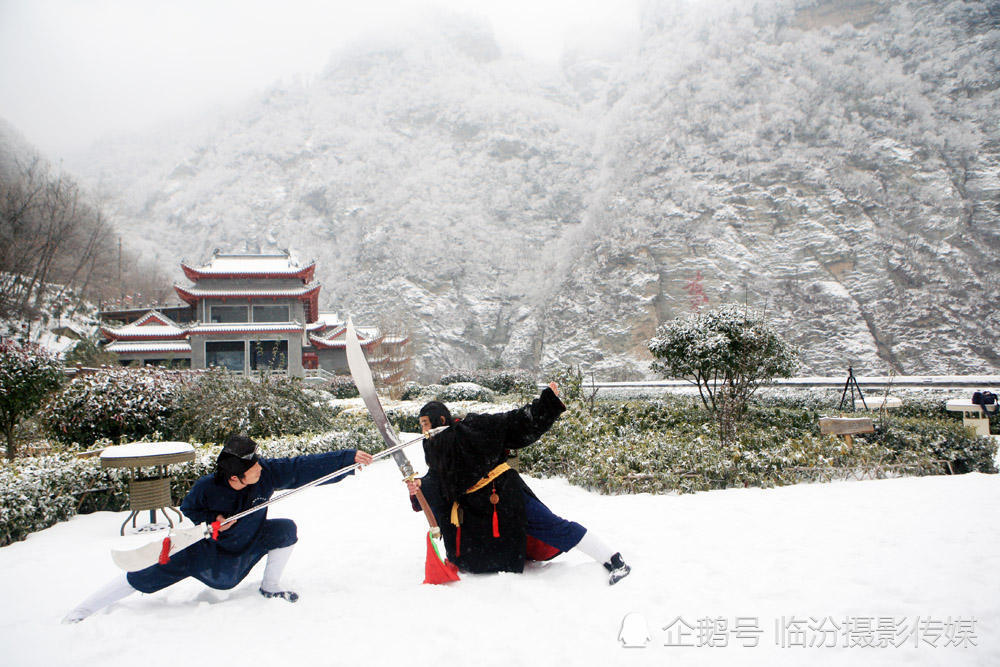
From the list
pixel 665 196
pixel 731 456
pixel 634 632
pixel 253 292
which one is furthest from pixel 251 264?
pixel 634 632

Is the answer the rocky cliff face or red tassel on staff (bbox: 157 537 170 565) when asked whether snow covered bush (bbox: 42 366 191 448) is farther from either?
the rocky cliff face

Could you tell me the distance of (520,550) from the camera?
2844 mm

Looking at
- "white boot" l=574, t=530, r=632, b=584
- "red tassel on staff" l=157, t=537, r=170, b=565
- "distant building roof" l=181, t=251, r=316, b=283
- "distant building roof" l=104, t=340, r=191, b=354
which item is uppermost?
"distant building roof" l=181, t=251, r=316, b=283

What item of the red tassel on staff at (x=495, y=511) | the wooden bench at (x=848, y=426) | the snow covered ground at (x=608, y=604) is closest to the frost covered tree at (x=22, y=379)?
the snow covered ground at (x=608, y=604)

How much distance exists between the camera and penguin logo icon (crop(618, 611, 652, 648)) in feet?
6.72

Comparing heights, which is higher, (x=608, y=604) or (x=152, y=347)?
(x=608, y=604)

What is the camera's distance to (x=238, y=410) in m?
7.96

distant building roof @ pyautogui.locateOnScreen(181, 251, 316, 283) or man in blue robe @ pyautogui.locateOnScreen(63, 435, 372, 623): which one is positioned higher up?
distant building roof @ pyautogui.locateOnScreen(181, 251, 316, 283)

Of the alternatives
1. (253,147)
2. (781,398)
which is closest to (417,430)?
(781,398)

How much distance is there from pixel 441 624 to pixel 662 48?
199ft

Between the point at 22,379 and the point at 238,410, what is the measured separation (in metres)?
2.62

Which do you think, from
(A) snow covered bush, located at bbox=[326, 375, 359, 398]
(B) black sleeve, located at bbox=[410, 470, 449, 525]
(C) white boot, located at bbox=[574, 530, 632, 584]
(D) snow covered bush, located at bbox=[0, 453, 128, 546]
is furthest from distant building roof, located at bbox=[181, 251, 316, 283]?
(C) white boot, located at bbox=[574, 530, 632, 584]

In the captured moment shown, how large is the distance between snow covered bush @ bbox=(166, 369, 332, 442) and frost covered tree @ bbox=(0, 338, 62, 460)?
6.20ft

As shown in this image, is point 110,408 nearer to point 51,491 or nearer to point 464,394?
point 51,491
